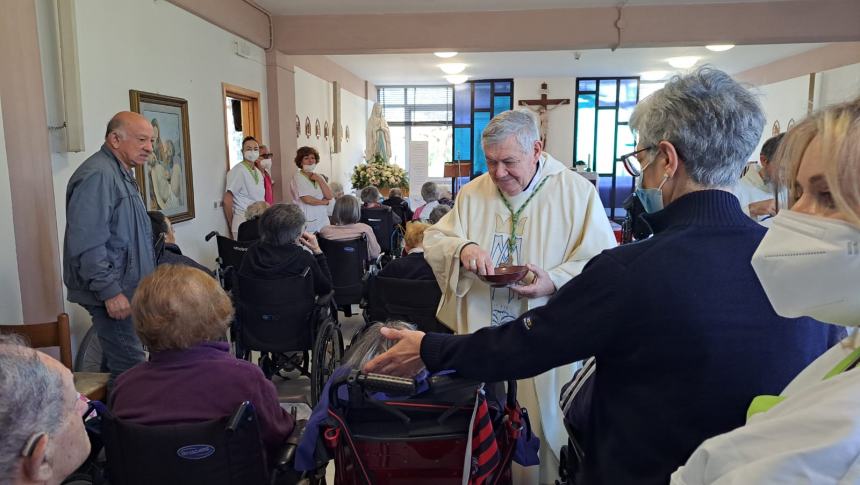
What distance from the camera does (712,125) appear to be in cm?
104

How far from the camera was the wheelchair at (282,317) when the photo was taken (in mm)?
3000

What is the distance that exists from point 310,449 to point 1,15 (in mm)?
2458

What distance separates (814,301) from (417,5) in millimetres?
5849

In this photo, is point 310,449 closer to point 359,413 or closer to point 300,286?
point 359,413

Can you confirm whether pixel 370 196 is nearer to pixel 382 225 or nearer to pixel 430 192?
pixel 382 225

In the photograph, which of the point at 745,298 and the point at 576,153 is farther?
the point at 576,153

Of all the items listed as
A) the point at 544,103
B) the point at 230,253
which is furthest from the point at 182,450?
the point at 544,103

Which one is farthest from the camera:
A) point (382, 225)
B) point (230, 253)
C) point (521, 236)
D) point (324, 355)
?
point (382, 225)

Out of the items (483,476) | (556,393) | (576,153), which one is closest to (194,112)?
(556,393)

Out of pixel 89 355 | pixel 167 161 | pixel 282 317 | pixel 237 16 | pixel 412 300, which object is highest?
pixel 237 16

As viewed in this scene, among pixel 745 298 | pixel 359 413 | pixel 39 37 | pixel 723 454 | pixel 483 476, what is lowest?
pixel 483 476

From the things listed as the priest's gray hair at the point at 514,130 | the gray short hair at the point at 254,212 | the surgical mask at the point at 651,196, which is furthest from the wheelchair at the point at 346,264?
the surgical mask at the point at 651,196

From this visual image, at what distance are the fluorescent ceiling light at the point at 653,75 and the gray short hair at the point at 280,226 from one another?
10.5 metres

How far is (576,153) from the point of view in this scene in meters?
12.9
